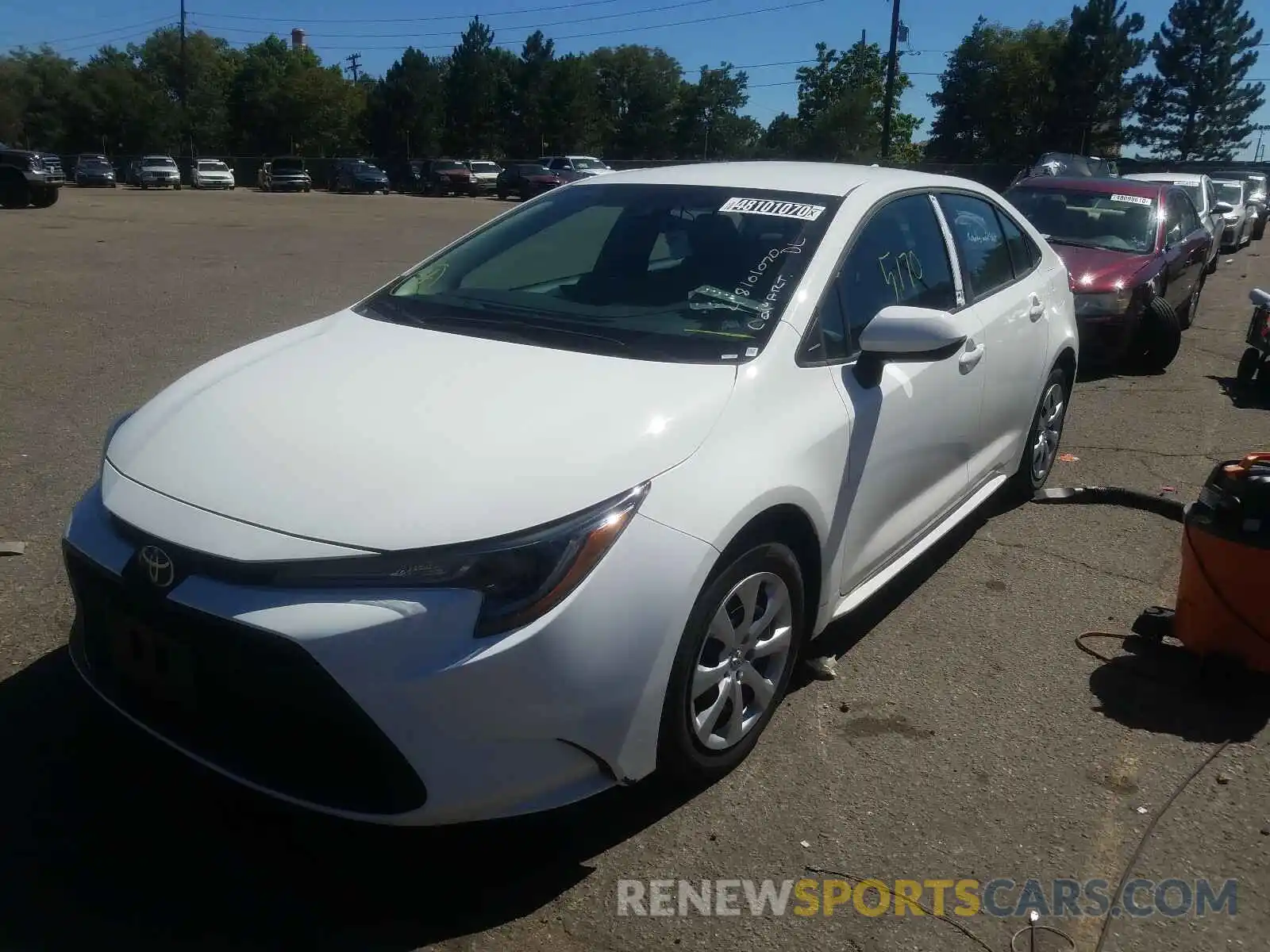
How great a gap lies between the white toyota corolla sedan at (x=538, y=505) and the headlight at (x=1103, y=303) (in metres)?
5.09

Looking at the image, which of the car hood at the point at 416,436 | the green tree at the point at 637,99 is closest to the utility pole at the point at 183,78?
the green tree at the point at 637,99

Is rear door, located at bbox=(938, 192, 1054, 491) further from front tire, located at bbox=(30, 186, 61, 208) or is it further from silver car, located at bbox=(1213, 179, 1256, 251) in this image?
front tire, located at bbox=(30, 186, 61, 208)

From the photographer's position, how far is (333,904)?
2.62 meters

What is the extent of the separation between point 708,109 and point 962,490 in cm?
7550

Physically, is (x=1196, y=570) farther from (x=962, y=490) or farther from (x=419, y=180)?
(x=419, y=180)

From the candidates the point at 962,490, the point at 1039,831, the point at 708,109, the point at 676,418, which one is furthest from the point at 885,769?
the point at 708,109

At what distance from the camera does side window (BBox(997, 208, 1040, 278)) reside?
16.5 feet

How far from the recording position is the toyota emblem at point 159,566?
2512 mm

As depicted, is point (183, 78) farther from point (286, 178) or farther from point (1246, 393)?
point (1246, 393)

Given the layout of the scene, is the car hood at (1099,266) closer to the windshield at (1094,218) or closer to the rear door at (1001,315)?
the windshield at (1094,218)

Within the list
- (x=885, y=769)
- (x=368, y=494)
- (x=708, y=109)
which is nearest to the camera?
(x=368, y=494)

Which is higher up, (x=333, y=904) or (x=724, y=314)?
(x=724, y=314)

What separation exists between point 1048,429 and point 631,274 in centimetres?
280

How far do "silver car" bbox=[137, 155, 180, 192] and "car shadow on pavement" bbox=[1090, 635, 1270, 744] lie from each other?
5523cm
